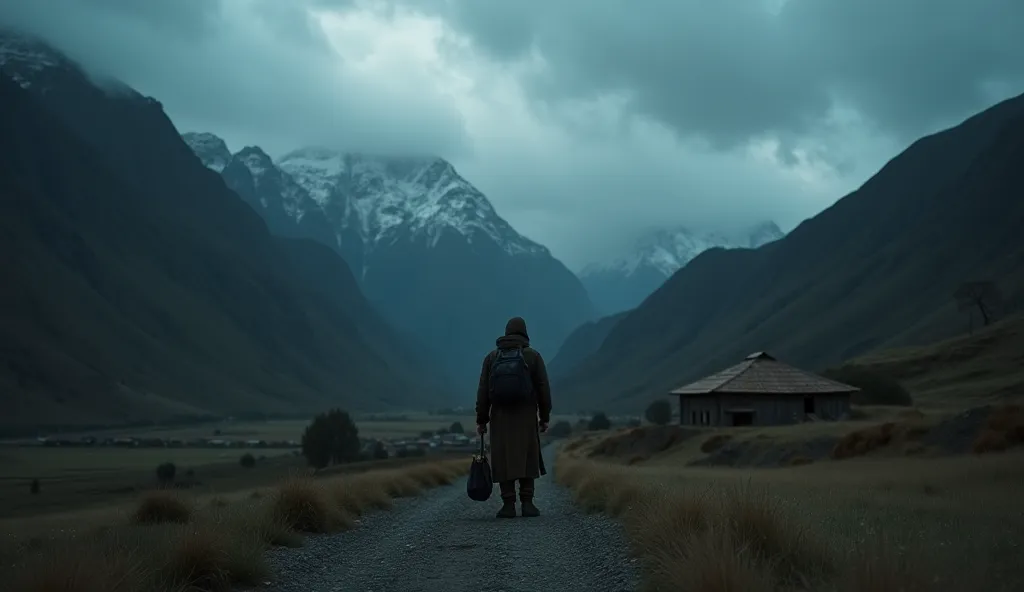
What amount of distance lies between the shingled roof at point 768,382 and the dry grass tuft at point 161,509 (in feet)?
163

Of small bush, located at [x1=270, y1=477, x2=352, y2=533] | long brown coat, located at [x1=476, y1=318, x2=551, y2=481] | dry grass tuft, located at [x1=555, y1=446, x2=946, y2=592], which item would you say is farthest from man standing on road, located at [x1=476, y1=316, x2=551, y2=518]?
dry grass tuft, located at [x1=555, y1=446, x2=946, y2=592]

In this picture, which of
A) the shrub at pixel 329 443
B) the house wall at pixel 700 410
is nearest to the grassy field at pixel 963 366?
the house wall at pixel 700 410

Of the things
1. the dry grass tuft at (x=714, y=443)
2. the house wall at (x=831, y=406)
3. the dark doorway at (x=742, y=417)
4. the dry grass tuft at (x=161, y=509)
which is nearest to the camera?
the dry grass tuft at (x=161, y=509)

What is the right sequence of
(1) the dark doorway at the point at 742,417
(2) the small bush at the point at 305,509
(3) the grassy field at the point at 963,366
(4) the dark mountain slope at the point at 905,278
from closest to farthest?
1. (2) the small bush at the point at 305,509
2. (1) the dark doorway at the point at 742,417
3. (3) the grassy field at the point at 963,366
4. (4) the dark mountain slope at the point at 905,278

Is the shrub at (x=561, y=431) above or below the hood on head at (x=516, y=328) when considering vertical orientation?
A: below

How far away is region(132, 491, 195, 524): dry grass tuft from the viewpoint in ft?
41.9

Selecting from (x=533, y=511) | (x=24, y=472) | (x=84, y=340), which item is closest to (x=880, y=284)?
(x=84, y=340)

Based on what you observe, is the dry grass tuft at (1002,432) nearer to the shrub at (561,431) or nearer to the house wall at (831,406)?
the house wall at (831,406)

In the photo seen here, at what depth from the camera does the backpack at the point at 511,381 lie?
1202cm

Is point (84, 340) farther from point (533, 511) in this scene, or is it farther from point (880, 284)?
point (533, 511)

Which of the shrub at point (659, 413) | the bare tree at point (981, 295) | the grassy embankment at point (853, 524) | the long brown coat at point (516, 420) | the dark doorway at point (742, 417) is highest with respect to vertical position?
the bare tree at point (981, 295)

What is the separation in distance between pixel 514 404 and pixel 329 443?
71.3 m

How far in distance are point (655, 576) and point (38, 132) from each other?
21636 centimetres

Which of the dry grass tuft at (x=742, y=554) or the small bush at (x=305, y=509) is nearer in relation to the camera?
the dry grass tuft at (x=742, y=554)
